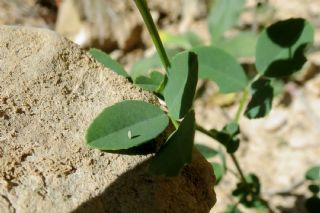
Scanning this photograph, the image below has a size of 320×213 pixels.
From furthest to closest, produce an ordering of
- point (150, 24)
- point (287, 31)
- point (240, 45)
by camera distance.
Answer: point (240, 45) < point (287, 31) < point (150, 24)

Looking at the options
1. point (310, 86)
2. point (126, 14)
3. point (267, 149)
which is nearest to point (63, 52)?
point (267, 149)

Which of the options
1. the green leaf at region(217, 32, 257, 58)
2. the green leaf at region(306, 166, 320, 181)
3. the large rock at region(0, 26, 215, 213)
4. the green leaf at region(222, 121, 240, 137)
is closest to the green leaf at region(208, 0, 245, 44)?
the green leaf at region(217, 32, 257, 58)

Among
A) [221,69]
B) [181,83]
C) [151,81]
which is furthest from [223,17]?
[181,83]

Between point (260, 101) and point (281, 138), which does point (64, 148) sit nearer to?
point (260, 101)

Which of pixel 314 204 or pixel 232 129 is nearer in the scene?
pixel 232 129

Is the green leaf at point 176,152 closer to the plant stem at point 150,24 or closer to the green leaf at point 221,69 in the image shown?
the plant stem at point 150,24

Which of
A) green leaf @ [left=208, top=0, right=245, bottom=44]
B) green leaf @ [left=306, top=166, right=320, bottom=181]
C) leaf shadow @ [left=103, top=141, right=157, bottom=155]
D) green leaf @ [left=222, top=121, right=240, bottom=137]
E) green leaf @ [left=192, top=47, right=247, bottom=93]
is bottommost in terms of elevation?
green leaf @ [left=306, top=166, right=320, bottom=181]

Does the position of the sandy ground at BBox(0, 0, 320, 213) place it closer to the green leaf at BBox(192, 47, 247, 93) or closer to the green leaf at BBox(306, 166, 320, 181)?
the green leaf at BBox(306, 166, 320, 181)

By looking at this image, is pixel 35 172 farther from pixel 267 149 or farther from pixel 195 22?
pixel 195 22

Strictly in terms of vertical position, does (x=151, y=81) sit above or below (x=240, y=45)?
above
